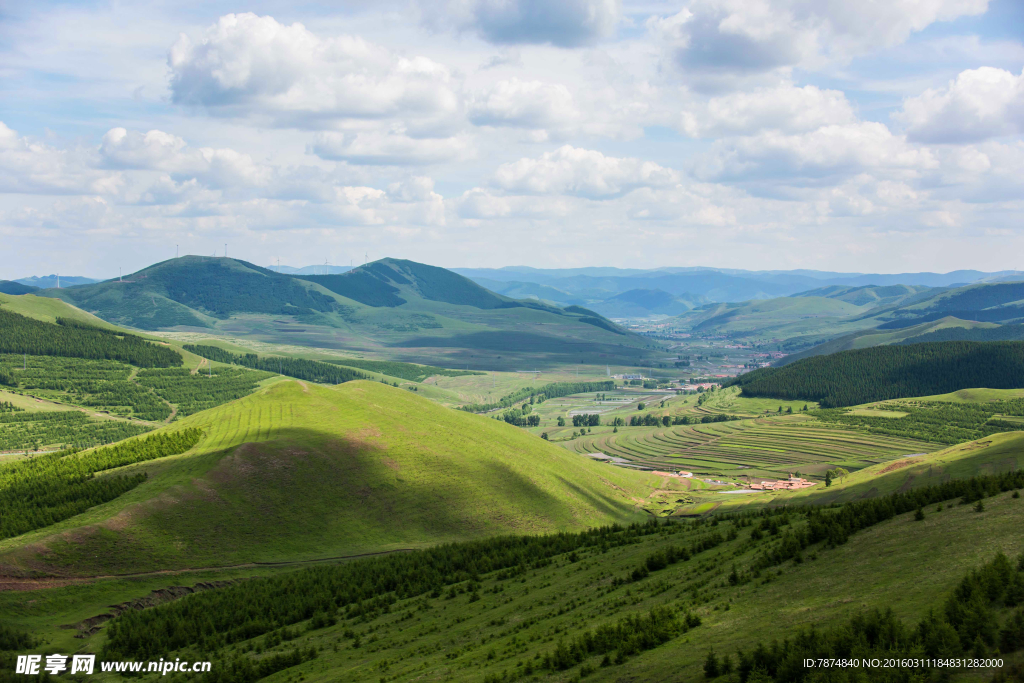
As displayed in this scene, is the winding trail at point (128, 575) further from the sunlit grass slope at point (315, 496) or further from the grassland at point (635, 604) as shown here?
the grassland at point (635, 604)

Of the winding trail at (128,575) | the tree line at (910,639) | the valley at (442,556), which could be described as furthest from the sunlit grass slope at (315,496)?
the tree line at (910,639)

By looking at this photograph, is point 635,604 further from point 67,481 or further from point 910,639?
point 67,481

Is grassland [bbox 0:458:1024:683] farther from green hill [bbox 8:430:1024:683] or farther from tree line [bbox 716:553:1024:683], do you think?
tree line [bbox 716:553:1024:683]

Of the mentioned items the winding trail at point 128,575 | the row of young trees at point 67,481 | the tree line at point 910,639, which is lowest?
the winding trail at point 128,575

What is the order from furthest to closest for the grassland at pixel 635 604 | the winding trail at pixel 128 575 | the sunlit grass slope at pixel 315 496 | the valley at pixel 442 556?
the sunlit grass slope at pixel 315 496
the winding trail at pixel 128 575
the valley at pixel 442 556
the grassland at pixel 635 604

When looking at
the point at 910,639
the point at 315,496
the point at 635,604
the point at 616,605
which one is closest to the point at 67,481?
the point at 315,496

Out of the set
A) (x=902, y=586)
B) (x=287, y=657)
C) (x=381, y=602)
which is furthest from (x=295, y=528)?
(x=902, y=586)

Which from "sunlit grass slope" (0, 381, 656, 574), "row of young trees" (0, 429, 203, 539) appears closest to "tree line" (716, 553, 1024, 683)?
"sunlit grass slope" (0, 381, 656, 574)
